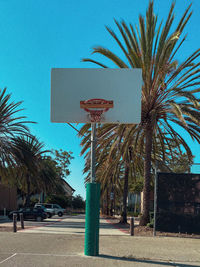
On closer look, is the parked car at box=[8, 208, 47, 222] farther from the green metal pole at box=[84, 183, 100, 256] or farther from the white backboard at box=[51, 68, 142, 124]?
the green metal pole at box=[84, 183, 100, 256]

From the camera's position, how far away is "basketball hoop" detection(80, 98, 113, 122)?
993 centimetres

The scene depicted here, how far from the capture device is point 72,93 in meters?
10.3

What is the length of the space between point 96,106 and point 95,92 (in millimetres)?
527

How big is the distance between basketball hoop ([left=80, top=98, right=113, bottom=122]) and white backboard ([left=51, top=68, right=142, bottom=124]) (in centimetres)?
15

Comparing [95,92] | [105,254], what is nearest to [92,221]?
[105,254]

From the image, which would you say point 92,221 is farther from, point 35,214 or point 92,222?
point 35,214

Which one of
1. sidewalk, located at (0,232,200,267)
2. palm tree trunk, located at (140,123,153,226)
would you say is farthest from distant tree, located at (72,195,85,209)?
sidewalk, located at (0,232,200,267)

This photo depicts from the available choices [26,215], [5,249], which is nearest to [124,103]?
[5,249]

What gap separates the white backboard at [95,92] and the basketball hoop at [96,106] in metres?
0.15

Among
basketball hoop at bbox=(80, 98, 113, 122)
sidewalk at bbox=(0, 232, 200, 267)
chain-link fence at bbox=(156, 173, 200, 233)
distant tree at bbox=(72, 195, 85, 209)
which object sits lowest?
distant tree at bbox=(72, 195, 85, 209)

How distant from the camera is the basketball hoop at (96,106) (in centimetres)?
993

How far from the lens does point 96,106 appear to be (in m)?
9.90

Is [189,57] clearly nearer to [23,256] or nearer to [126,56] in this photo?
[126,56]

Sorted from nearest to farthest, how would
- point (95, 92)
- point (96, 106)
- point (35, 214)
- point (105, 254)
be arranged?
point (105, 254) < point (96, 106) < point (95, 92) < point (35, 214)
